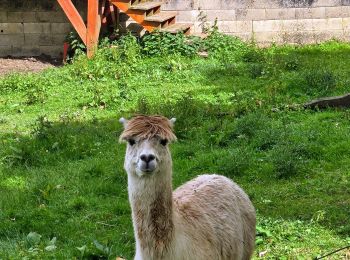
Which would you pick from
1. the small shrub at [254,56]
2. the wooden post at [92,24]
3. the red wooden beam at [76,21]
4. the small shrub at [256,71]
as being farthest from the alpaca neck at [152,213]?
the red wooden beam at [76,21]

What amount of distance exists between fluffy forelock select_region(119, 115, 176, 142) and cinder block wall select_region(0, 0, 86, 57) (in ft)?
42.3

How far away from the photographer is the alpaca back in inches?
203

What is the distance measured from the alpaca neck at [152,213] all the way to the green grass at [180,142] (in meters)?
2.10

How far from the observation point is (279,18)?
56.2 feet

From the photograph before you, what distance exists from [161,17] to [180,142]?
21.6 ft

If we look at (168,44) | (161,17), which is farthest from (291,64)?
(161,17)

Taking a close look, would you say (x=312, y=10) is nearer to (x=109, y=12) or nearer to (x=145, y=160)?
(x=109, y=12)

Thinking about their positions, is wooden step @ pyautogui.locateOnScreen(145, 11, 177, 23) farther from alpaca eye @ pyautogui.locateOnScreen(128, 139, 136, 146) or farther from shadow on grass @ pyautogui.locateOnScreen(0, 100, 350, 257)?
alpaca eye @ pyautogui.locateOnScreen(128, 139, 136, 146)

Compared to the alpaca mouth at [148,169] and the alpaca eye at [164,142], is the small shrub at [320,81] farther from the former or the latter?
the alpaca mouth at [148,169]

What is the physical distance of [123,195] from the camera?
8.66m

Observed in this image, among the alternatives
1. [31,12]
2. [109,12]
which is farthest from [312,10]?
[31,12]

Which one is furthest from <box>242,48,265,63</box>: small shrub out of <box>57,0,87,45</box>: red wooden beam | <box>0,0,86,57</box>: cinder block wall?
<box>0,0,86,57</box>: cinder block wall

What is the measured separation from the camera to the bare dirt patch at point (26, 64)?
16.2 meters

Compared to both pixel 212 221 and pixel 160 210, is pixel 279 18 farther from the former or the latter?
pixel 160 210
